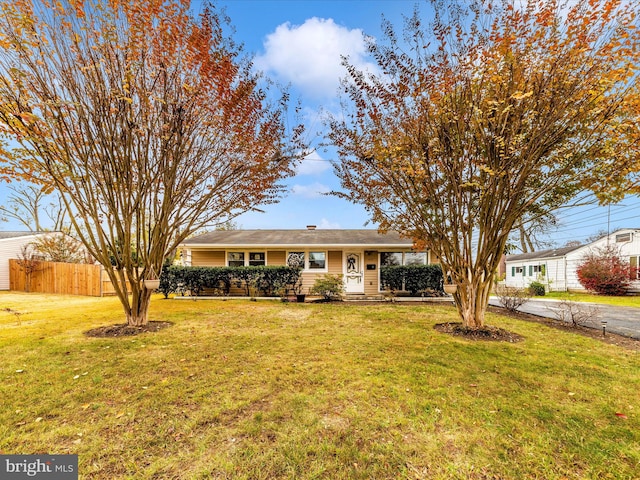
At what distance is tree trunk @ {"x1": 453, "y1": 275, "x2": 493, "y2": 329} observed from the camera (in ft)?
20.5

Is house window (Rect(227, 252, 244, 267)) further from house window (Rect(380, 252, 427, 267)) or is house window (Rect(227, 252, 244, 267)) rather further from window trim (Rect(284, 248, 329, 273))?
house window (Rect(380, 252, 427, 267))

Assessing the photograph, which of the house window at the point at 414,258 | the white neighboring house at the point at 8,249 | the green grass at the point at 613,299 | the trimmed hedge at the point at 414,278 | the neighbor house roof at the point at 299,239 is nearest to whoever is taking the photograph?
the trimmed hedge at the point at 414,278

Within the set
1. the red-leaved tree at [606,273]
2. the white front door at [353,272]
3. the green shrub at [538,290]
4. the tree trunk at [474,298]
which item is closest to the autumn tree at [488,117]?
the tree trunk at [474,298]

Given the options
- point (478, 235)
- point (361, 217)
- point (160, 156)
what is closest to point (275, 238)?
point (361, 217)

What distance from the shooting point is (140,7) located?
17.0 ft

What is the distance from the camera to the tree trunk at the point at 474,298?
6258mm

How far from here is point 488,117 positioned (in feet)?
17.6

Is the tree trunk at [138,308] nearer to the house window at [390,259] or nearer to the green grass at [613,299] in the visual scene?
the house window at [390,259]

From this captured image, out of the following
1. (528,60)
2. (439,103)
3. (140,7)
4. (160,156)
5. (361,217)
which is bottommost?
(361,217)

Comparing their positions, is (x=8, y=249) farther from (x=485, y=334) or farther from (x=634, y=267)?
(x=634, y=267)

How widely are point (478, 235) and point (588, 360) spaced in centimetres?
279

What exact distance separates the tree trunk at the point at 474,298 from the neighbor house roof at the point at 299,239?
19.0 feet

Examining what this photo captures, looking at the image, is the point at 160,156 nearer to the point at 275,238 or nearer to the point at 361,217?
the point at 361,217

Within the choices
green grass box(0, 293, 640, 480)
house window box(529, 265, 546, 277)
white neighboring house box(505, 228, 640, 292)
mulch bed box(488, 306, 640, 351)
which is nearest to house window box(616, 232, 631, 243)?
white neighboring house box(505, 228, 640, 292)
